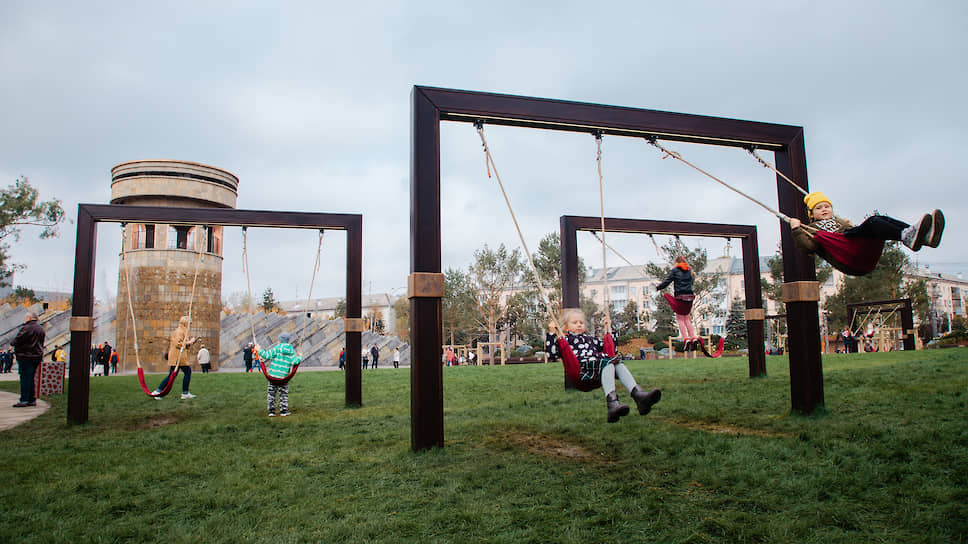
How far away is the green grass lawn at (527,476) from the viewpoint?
435 cm

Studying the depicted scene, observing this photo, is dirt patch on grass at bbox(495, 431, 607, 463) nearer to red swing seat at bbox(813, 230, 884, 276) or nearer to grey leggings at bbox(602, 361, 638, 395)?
grey leggings at bbox(602, 361, 638, 395)

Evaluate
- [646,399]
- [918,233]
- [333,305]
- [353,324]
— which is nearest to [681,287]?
[646,399]

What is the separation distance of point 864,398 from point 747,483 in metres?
5.29

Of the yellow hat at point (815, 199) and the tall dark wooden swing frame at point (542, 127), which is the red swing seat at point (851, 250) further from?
the tall dark wooden swing frame at point (542, 127)

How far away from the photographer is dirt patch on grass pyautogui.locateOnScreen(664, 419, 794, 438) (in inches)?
282

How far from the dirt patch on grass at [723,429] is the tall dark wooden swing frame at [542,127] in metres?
1.31

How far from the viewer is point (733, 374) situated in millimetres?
15875

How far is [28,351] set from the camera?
41.6 ft

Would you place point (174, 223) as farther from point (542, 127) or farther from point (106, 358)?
point (106, 358)

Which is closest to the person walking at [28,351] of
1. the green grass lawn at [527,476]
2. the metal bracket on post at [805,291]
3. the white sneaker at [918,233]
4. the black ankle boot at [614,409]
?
the green grass lawn at [527,476]

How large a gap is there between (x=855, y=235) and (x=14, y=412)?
1562cm

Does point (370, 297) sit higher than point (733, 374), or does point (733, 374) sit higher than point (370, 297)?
point (370, 297)

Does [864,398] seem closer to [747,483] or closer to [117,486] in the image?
[747,483]

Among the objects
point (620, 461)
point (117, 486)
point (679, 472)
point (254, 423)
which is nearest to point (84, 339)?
point (254, 423)
